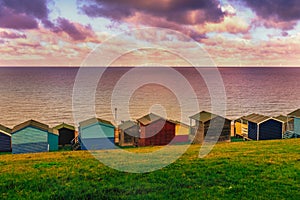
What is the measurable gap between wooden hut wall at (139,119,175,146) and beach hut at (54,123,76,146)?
850 centimetres

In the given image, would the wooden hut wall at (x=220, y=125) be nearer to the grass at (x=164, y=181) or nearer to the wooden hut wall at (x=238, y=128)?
the wooden hut wall at (x=238, y=128)

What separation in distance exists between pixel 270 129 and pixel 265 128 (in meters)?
0.80

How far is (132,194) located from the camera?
8.11m

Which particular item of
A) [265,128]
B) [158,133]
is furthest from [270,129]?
[158,133]

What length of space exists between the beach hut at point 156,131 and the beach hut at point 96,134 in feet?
12.9

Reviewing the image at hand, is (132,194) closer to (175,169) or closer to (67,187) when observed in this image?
(67,187)

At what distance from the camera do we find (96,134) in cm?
3406

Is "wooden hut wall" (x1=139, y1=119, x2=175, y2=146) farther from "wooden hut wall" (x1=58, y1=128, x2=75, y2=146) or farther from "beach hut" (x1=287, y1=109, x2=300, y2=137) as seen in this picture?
"beach hut" (x1=287, y1=109, x2=300, y2=137)

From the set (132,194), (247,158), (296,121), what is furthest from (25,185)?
(296,121)

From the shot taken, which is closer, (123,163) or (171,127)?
(123,163)

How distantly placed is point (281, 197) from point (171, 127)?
29.3m

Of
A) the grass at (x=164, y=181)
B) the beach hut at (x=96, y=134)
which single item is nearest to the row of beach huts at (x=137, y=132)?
the beach hut at (x=96, y=134)

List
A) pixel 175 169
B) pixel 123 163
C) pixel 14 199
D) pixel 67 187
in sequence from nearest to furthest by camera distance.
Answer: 1. pixel 14 199
2. pixel 67 187
3. pixel 175 169
4. pixel 123 163

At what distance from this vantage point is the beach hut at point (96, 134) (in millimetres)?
33656
